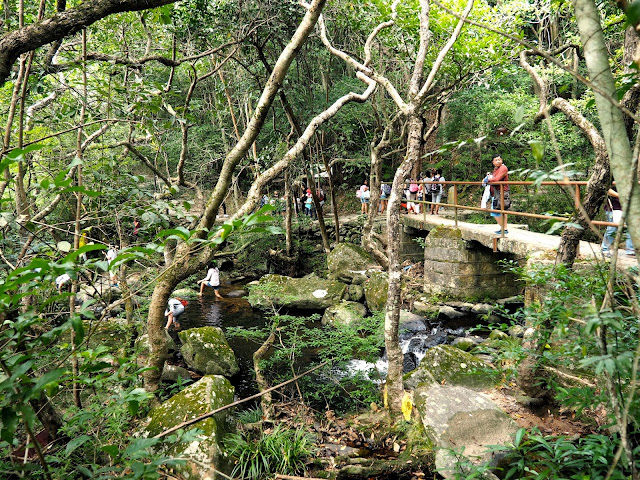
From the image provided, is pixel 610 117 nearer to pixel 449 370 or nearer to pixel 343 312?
pixel 449 370

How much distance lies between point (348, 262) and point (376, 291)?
2020 millimetres

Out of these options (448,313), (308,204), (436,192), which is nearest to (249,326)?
(448,313)

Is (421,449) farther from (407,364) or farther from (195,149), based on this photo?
(195,149)

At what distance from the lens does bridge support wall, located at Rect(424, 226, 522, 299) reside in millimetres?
9367

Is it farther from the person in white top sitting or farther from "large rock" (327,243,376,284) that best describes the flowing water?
the person in white top sitting

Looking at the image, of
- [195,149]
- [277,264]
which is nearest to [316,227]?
[277,264]

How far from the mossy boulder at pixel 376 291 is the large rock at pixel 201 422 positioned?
17.9 ft

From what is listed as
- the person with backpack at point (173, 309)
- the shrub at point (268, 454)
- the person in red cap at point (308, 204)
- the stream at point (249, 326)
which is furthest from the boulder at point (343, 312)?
the person in red cap at point (308, 204)

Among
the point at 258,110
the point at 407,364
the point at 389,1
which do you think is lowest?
the point at 407,364

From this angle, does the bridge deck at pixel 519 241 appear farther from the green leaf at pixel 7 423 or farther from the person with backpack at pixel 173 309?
the person with backpack at pixel 173 309

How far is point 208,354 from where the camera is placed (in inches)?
263

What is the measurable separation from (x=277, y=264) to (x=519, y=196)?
28.4 feet

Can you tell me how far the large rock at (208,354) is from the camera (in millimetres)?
6594

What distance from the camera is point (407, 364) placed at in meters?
7.17
